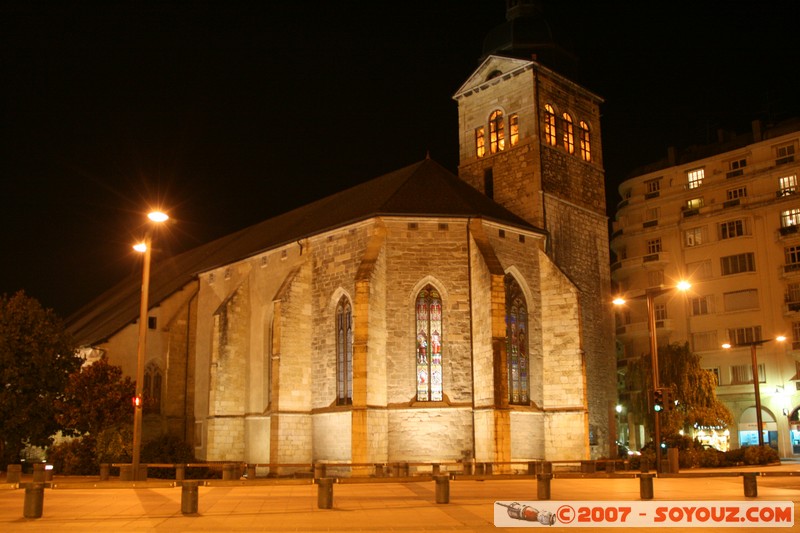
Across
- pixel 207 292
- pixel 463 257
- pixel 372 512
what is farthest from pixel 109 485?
pixel 207 292

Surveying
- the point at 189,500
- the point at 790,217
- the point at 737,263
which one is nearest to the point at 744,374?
the point at 737,263

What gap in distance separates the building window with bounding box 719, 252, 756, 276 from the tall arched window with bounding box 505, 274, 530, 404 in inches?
916

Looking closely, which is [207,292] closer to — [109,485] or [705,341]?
[109,485]

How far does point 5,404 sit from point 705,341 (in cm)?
3988

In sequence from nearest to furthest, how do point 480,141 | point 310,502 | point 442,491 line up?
point 442,491 → point 310,502 → point 480,141

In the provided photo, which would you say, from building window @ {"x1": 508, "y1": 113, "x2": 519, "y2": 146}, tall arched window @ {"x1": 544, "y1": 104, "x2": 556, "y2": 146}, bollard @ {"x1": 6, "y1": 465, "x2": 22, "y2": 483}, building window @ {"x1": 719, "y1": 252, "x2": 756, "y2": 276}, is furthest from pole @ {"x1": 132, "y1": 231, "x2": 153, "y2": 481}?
building window @ {"x1": 719, "y1": 252, "x2": 756, "y2": 276}

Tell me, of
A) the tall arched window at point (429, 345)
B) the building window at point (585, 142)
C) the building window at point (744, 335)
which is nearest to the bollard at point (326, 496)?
the tall arched window at point (429, 345)

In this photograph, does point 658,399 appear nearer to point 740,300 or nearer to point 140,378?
point 140,378

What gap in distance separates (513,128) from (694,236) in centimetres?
2080

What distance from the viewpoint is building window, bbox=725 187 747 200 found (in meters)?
52.3

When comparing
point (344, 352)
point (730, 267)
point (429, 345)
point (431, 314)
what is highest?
point (730, 267)

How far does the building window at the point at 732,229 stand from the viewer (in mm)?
51578

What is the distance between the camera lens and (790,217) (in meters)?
49.5

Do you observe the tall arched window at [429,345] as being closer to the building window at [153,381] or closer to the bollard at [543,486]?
the bollard at [543,486]
